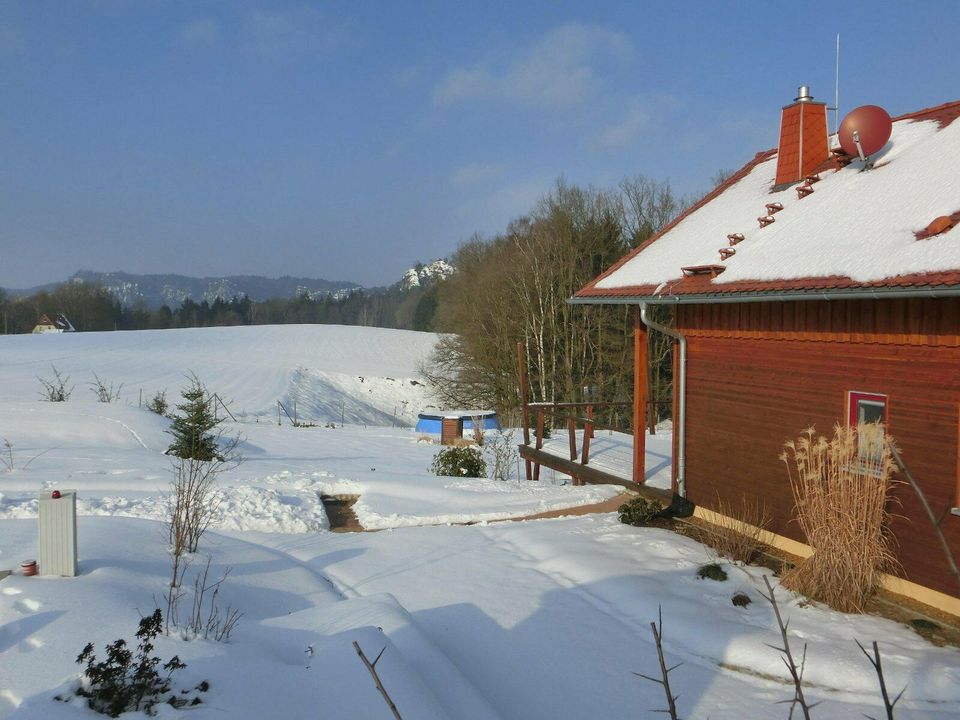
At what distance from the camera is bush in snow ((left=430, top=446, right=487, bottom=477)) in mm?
14094

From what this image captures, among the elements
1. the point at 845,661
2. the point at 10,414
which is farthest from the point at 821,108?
the point at 10,414

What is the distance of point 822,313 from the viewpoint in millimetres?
7645

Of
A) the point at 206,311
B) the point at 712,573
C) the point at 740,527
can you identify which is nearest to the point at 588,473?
the point at 740,527

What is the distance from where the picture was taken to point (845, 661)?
5484mm

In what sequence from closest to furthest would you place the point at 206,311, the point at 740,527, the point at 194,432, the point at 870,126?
the point at 740,527 < the point at 870,126 < the point at 194,432 < the point at 206,311

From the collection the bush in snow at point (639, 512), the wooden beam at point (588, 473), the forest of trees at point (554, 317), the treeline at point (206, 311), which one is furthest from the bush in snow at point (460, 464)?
the treeline at point (206, 311)

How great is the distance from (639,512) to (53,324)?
75065 millimetres

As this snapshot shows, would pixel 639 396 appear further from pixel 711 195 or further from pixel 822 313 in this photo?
pixel 711 195

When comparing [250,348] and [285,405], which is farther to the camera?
[250,348]

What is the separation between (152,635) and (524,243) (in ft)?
96.5

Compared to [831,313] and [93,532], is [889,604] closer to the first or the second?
[831,313]

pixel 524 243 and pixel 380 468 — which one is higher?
pixel 524 243

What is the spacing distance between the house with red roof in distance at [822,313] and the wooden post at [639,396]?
46mm

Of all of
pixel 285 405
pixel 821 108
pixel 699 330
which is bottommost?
pixel 285 405
